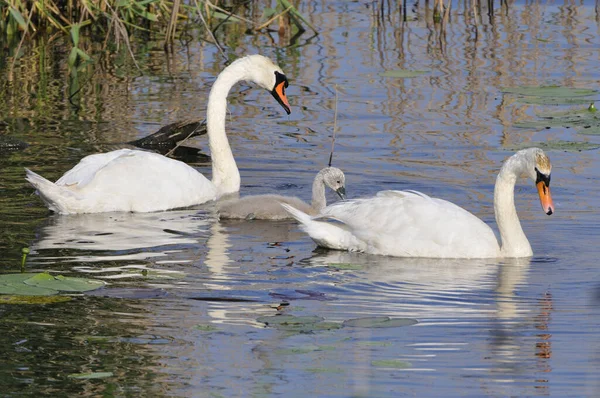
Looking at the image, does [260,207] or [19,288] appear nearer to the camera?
[19,288]

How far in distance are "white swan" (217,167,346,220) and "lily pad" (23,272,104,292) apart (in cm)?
240

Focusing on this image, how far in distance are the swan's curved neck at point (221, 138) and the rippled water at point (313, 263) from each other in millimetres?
273

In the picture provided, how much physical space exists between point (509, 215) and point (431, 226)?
543 mm

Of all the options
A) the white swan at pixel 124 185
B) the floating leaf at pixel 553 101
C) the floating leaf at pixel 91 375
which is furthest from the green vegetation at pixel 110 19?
the floating leaf at pixel 91 375

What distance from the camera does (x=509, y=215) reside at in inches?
336

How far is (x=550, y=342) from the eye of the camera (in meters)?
6.37

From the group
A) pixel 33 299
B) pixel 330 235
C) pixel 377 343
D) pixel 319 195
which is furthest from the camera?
pixel 319 195

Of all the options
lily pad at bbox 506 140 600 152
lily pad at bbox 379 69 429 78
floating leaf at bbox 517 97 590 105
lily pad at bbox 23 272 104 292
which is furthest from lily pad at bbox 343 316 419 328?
lily pad at bbox 379 69 429 78

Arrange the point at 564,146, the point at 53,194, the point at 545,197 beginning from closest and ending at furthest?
1. the point at 545,197
2. the point at 53,194
3. the point at 564,146

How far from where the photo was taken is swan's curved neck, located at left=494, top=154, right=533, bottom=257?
27.6ft

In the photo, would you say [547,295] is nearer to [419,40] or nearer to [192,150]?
[192,150]

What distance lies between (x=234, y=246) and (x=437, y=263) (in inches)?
55.0

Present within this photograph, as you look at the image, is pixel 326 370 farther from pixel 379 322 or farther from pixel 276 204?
pixel 276 204

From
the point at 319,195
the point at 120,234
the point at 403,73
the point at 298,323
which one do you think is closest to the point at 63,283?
the point at 298,323
